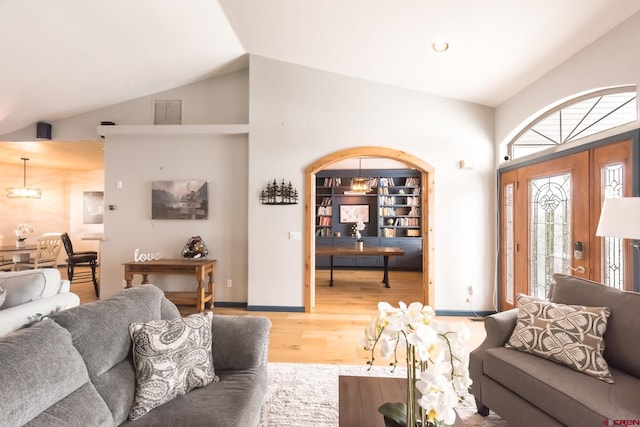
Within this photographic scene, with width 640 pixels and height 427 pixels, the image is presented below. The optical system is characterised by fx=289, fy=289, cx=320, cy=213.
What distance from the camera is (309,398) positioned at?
2.12m

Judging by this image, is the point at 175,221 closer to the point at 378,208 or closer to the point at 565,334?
the point at 565,334

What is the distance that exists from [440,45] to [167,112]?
384 cm

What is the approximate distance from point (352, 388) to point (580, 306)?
152 cm

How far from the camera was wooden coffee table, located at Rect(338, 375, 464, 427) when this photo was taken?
4.16ft

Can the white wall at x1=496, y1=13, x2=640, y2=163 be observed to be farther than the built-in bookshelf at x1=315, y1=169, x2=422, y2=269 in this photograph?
No

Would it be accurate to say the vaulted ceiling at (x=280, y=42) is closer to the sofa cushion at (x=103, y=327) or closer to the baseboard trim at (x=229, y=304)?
the sofa cushion at (x=103, y=327)

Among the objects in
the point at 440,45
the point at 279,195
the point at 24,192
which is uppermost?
the point at 440,45

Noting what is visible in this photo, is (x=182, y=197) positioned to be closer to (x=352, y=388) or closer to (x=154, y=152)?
(x=154, y=152)

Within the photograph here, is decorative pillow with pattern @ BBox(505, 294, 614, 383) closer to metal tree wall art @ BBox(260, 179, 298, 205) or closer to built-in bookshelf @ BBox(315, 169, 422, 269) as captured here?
metal tree wall art @ BBox(260, 179, 298, 205)

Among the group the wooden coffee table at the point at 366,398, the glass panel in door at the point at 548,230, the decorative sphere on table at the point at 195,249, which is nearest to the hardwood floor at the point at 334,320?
the decorative sphere on table at the point at 195,249

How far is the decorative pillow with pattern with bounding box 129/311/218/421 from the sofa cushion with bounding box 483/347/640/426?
1725 mm

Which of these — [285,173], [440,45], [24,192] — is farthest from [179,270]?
[24,192]

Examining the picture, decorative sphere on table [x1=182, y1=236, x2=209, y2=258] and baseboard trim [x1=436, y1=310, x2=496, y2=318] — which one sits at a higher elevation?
decorative sphere on table [x1=182, y1=236, x2=209, y2=258]

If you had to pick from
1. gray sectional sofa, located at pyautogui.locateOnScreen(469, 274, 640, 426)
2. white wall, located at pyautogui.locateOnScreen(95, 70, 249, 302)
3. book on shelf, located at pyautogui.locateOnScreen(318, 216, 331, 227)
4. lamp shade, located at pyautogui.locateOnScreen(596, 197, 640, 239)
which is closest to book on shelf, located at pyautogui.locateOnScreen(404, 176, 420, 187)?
book on shelf, located at pyautogui.locateOnScreen(318, 216, 331, 227)
